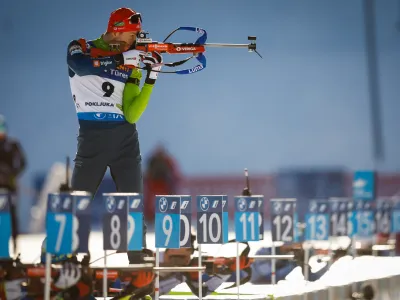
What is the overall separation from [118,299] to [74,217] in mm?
1054

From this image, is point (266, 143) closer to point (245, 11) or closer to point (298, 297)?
point (245, 11)

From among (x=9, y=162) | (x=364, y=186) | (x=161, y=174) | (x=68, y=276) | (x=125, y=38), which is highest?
(x=125, y=38)

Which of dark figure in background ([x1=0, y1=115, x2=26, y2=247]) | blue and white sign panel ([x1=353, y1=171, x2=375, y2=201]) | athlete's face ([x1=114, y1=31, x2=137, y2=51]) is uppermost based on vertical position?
athlete's face ([x1=114, y1=31, x2=137, y2=51])

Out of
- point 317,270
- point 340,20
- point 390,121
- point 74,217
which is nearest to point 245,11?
point 340,20

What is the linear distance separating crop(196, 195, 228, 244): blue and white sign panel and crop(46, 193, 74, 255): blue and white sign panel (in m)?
1.32

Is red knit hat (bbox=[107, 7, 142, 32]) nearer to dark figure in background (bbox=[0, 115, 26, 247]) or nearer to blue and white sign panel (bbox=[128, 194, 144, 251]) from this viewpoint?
blue and white sign panel (bbox=[128, 194, 144, 251])

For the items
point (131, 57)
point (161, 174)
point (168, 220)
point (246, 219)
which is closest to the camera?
point (168, 220)

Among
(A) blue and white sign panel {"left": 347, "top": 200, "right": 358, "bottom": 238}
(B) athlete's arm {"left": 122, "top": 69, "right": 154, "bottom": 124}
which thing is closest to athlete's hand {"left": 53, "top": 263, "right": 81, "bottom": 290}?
(B) athlete's arm {"left": 122, "top": 69, "right": 154, "bottom": 124}

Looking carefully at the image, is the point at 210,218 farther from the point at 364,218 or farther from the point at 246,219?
the point at 364,218

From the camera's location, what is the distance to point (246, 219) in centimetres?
668

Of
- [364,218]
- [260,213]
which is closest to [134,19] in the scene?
[260,213]

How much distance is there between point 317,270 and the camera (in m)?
8.52

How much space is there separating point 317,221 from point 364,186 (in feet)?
6.19

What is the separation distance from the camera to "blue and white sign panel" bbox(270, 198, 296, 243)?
7.66 m
